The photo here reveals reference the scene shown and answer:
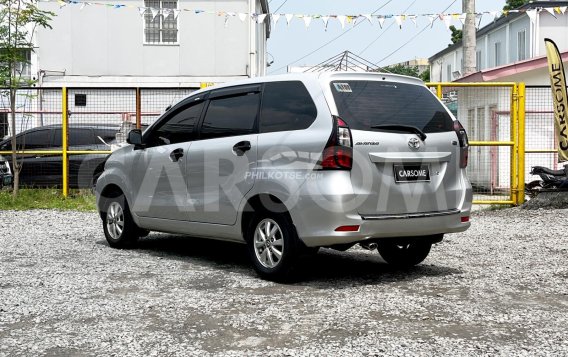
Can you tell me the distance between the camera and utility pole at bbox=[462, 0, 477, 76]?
19.2 meters

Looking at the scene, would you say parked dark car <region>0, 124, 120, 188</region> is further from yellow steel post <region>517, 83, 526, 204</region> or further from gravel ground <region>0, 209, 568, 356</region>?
yellow steel post <region>517, 83, 526, 204</region>

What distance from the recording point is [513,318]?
17.5 ft

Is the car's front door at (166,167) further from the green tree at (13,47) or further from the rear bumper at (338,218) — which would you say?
the green tree at (13,47)

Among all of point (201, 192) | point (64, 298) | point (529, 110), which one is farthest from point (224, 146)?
point (529, 110)

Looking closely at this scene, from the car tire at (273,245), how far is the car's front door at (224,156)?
343 mm

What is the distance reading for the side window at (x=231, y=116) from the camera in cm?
710

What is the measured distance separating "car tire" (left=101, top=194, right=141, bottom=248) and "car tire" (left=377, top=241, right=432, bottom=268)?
297cm

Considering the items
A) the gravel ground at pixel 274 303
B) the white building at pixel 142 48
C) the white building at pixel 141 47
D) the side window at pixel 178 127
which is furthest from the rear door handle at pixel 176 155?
the white building at pixel 142 48

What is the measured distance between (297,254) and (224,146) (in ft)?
4.73

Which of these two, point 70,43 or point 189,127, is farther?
point 70,43

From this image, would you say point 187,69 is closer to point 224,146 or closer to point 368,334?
point 224,146

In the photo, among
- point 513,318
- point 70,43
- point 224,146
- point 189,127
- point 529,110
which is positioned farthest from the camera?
point 70,43

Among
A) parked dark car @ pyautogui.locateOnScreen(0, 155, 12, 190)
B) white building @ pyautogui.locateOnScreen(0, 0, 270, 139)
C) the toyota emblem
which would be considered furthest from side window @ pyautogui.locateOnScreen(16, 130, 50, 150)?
the toyota emblem

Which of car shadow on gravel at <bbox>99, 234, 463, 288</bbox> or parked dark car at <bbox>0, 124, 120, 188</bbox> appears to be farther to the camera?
parked dark car at <bbox>0, 124, 120, 188</bbox>
